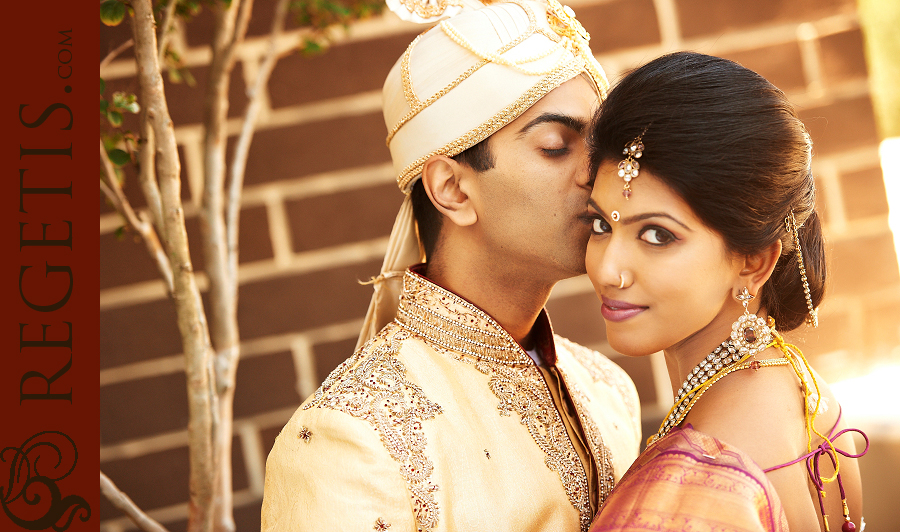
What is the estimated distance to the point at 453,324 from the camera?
5.59 ft

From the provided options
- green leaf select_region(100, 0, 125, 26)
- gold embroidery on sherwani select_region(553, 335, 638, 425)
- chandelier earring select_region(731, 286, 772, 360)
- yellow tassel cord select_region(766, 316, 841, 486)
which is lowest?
yellow tassel cord select_region(766, 316, 841, 486)

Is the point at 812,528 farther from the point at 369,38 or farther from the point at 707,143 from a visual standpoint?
the point at 369,38

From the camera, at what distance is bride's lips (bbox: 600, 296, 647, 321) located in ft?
4.64

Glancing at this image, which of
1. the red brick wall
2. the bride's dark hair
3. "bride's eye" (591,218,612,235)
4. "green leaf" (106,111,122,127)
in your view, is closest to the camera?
the bride's dark hair

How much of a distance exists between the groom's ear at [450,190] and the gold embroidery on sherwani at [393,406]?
13.0 inches

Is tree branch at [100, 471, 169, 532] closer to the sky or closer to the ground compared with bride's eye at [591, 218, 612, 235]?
closer to the ground

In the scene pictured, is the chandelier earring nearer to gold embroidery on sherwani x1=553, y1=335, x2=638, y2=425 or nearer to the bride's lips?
the bride's lips

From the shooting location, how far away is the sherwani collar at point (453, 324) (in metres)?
1.70

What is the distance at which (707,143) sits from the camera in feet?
4.23

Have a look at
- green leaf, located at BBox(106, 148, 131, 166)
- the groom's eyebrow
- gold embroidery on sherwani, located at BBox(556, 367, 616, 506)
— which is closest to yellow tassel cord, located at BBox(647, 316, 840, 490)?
gold embroidery on sherwani, located at BBox(556, 367, 616, 506)

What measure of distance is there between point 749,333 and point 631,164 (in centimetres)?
39

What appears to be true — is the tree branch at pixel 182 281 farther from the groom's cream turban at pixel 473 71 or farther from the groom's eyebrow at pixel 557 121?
the groom's eyebrow at pixel 557 121

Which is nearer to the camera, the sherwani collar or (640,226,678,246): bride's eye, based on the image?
(640,226,678,246): bride's eye

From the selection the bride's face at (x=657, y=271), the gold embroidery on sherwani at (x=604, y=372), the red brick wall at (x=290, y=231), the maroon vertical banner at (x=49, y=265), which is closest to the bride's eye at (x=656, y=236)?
the bride's face at (x=657, y=271)
